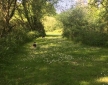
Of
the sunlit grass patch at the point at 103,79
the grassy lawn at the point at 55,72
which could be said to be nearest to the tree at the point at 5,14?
the grassy lawn at the point at 55,72

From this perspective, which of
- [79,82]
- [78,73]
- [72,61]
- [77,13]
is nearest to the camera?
[79,82]

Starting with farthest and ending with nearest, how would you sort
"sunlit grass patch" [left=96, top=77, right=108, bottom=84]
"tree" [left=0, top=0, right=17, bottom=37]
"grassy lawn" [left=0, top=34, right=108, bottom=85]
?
"tree" [left=0, top=0, right=17, bottom=37]
"grassy lawn" [left=0, top=34, right=108, bottom=85]
"sunlit grass patch" [left=96, top=77, right=108, bottom=84]

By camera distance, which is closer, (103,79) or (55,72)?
(103,79)

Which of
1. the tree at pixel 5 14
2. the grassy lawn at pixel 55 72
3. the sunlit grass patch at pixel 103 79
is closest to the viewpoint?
the sunlit grass patch at pixel 103 79

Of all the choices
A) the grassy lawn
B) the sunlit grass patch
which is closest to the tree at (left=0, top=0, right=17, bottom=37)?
the grassy lawn

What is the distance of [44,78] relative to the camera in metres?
13.3

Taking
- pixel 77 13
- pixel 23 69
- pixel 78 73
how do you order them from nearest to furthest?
1. pixel 78 73
2. pixel 23 69
3. pixel 77 13

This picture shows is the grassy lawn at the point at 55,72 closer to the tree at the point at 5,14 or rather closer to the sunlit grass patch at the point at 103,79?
the sunlit grass patch at the point at 103,79

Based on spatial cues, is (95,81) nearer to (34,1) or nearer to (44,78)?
(44,78)

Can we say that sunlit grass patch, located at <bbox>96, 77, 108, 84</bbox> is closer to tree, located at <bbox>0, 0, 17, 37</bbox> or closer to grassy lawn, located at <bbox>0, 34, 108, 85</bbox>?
grassy lawn, located at <bbox>0, 34, 108, 85</bbox>

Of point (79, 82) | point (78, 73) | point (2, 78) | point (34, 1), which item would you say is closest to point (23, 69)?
point (2, 78)

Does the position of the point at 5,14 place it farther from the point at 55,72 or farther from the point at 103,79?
the point at 103,79

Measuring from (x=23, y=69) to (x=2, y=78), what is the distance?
2.44m

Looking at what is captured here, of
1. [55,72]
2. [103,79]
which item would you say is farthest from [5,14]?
[103,79]
